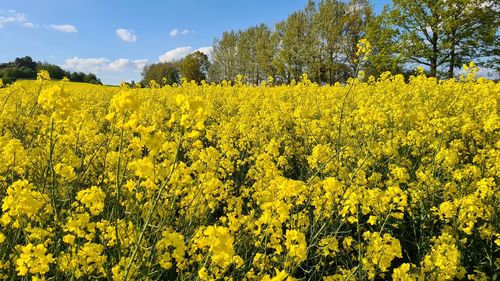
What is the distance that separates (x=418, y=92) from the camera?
718 centimetres

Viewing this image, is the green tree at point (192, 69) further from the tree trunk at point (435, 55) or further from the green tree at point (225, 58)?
the tree trunk at point (435, 55)

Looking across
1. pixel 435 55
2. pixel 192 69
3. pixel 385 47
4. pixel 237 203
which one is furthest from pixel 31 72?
pixel 237 203

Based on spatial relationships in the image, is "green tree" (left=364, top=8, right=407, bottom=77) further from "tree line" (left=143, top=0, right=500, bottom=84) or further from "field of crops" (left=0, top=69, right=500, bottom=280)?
"field of crops" (left=0, top=69, right=500, bottom=280)

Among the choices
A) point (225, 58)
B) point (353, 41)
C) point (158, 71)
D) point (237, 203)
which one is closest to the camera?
point (237, 203)

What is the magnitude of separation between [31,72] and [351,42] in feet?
84.1

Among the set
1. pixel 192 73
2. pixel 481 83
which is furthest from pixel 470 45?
pixel 192 73

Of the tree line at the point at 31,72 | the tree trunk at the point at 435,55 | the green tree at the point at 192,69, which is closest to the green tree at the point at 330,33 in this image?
the tree trunk at the point at 435,55

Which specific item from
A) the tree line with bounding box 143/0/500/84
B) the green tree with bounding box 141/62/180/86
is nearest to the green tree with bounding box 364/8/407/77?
the tree line with bounding box 143/0/500/84

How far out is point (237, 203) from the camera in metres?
3.07

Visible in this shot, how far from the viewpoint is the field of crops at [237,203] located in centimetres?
204

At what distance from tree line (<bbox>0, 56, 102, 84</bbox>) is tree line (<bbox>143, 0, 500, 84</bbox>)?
770cm

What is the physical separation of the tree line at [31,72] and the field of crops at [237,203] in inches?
972

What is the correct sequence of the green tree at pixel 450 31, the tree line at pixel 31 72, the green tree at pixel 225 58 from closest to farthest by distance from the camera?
the green tree at pixel 450 31
the tree line at pixel 31 72
the green tree at pixel 225 58

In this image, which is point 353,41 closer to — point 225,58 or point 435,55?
point 435,55
